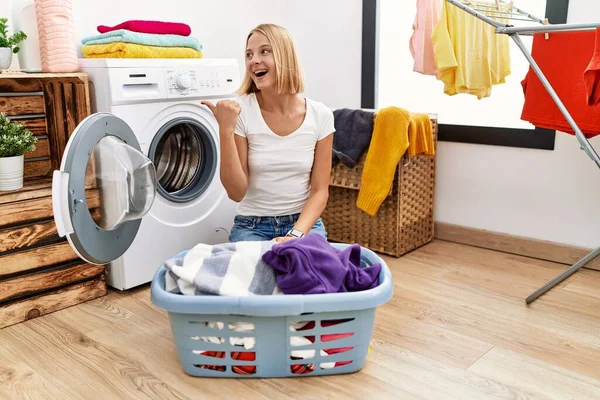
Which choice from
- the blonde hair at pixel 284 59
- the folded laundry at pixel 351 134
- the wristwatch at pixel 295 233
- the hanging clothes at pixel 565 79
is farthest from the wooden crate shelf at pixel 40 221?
the hanging clothes at pixel 565 79

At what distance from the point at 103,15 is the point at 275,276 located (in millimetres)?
1550

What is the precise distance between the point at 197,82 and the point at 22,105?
2.13ft

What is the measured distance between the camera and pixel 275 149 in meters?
1.82

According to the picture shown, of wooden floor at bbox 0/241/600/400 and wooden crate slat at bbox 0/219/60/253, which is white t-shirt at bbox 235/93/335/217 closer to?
wooden floor at bbox 0/241/600/400

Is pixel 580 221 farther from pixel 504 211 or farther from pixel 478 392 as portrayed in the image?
pixel 478 392

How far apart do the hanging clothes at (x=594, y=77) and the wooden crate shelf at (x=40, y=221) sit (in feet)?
5.31

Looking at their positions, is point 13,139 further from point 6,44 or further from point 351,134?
point 351,134

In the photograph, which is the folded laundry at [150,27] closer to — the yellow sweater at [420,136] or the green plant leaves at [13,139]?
the green plant leaves at [13,139]

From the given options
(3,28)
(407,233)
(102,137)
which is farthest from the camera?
(407,233)

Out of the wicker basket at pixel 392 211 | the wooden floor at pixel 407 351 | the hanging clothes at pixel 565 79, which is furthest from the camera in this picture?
the wicker basket at pixel 392 211

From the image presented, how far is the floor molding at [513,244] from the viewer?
2434 mm

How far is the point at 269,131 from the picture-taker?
5.95 ft

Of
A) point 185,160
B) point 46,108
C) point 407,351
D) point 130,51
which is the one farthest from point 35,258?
point 407,351

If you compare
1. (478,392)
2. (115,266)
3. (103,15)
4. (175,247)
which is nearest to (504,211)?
(478,392)
